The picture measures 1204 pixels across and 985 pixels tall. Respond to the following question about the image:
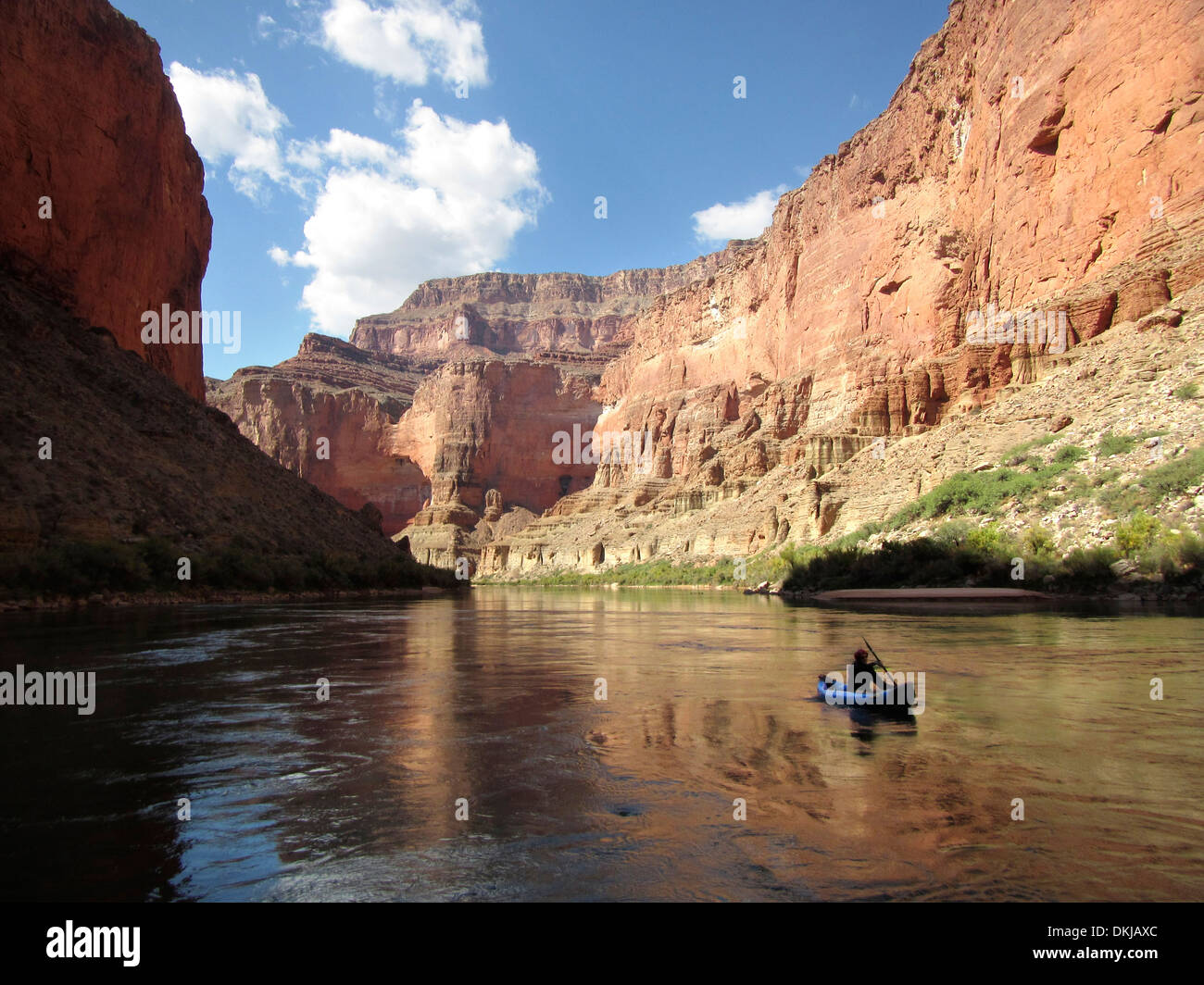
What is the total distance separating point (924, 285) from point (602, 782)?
69.2 meters

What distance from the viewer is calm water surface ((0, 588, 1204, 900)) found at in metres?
4.98

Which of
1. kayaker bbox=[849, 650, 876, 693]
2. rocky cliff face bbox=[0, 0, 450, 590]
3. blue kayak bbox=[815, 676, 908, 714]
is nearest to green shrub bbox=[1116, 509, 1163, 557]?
kayaker bbox=[849, 650, 876, 693]

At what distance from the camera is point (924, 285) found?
66.5 m

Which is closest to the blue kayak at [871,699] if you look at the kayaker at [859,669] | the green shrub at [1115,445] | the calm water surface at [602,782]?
the kayaker at [859,669]

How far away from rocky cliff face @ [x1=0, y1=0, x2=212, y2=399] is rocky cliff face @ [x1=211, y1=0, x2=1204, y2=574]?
4894cm

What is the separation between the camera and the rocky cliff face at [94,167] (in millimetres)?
38594

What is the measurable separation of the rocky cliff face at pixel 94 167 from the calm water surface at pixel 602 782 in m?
34.7

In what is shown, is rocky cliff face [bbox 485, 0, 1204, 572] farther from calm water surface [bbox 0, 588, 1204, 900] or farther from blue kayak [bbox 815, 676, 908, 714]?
blue kayak [bbox 815, 676, 908, 714]

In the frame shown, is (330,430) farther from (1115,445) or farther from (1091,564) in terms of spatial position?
(1091,564)

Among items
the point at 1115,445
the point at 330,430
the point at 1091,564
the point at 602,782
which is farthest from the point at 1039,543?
the point at 330,430

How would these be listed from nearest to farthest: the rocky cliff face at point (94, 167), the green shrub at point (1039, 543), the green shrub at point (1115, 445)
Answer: the green shrub at point (1039, 543), the green shrub at point (1115, 445), the rocky cliff face at point (94, 167)

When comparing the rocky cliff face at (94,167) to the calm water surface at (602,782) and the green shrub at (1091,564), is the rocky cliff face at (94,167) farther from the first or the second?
the green shrub at (1091,564)

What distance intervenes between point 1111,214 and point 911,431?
62.9ft

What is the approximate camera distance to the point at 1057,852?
5.39 m
